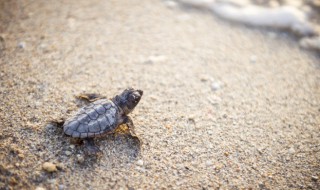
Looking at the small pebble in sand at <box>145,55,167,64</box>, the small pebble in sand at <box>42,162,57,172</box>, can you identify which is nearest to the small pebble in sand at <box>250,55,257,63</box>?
the small pebble in sand at <box>145,55,167,64</box>

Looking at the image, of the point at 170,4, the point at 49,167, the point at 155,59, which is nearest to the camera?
the point at 49,167

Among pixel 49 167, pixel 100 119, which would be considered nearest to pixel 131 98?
pixel 100 119

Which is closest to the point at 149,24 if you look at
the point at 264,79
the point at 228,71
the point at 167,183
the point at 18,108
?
the point at 228,71

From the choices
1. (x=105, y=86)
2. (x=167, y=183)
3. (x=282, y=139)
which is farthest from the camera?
(x=105, y=86)

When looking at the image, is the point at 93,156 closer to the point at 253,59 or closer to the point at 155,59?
the point at 155,59

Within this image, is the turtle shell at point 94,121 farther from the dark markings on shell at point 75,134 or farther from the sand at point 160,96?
the sand at point 160,96

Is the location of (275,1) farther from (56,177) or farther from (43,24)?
(56,177)

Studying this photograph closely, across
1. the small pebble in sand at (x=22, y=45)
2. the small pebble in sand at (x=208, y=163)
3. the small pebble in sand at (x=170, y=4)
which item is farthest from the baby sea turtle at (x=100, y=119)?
the small pebble in sand at (x=170, y=4)
